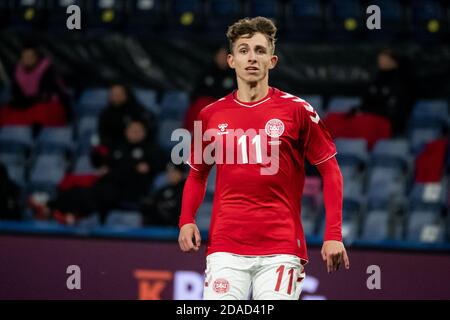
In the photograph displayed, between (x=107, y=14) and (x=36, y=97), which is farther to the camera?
(x=107, y=14)

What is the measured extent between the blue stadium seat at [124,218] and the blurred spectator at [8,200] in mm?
866

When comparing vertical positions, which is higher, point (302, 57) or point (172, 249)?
point (302, 57)

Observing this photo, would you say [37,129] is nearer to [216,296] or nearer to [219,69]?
[219,69]

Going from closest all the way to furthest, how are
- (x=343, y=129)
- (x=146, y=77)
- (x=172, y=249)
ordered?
(x=172, y=249) → (x=343, y=129) → (x=146, y=77)

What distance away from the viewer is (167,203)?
30.1ft

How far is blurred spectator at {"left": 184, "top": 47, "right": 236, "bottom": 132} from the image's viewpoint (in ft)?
34.9

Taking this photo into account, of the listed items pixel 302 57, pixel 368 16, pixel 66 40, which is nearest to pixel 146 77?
pixel 66 40

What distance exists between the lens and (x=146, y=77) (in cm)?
1188

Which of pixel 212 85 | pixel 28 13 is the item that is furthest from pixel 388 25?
pixel 28 13

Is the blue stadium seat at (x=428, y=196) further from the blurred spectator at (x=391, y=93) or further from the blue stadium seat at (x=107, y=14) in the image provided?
the blue stadium seat at (x=107, y=14)

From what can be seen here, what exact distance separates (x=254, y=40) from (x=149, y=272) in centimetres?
296

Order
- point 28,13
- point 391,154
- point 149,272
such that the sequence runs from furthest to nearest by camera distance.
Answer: point 28,13
point 391,154
point 149,272

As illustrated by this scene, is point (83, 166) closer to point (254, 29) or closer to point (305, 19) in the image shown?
point (305, 19)
